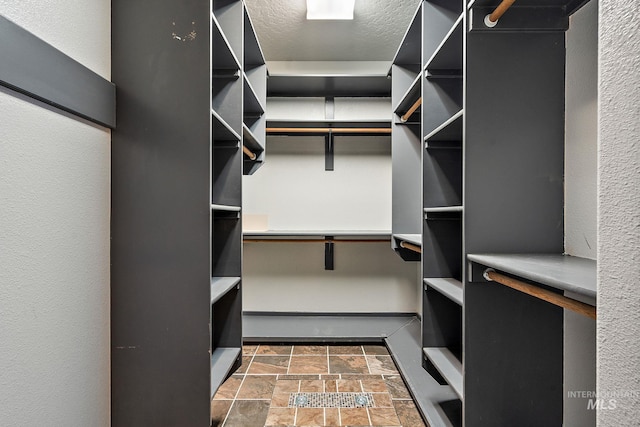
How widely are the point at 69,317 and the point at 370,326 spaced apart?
2.38 m

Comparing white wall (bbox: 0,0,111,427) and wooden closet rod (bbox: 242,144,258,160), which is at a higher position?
wooden closet rod (bbox: 242,144,258,160)

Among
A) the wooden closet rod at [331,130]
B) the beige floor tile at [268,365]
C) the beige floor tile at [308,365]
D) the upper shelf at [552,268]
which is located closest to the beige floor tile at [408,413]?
the beige floor tile at [308,365]

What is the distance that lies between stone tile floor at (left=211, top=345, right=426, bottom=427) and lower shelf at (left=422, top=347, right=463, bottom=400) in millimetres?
355

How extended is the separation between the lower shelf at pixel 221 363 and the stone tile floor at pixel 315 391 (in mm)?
341

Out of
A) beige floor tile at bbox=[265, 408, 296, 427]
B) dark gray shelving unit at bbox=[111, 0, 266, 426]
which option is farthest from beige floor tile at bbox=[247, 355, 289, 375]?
dark gray shelving unit at bbox=[111, 0, 266, 426]

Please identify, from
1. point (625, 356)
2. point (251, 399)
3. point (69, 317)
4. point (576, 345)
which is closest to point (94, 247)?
point (69, 317)

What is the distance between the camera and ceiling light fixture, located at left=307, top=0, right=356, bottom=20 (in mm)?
2338

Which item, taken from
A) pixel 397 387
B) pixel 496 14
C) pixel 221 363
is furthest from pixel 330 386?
pixel 496 14

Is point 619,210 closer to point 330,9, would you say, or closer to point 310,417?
point 310,417

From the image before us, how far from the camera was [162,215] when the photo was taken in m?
1.43

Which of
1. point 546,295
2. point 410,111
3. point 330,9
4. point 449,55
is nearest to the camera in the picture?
point 546,295

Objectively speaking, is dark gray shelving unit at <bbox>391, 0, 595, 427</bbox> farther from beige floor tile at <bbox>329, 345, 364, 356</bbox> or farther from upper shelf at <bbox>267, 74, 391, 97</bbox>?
upper shelf at <bbox>267, 74, 391, 97</bbox>

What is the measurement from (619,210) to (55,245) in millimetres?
1424

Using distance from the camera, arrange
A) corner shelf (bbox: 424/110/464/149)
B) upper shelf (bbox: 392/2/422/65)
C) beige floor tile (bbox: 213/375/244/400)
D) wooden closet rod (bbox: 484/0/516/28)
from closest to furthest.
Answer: wooden closet rod (bbox: 484/0/516/28) → corner shelf (bbox: 424/110/464/149) → beige floor tile (bbox: 213/375/244/400) → upper shelf (bbox: 392/2/422/65)
